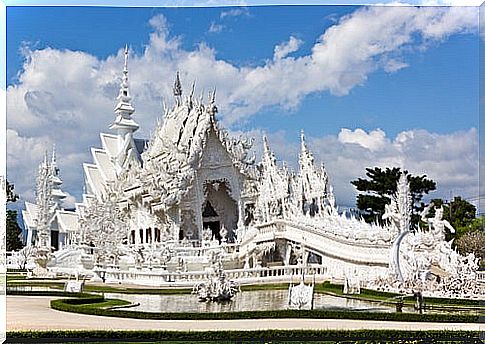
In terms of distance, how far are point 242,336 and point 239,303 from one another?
2.16 metres

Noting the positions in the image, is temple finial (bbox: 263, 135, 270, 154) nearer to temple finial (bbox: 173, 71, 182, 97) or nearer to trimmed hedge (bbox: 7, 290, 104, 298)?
temple finial (bbox: 173, 71, 182, 97)

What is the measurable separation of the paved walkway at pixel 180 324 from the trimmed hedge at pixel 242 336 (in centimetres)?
22

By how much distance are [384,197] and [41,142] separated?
619 cm

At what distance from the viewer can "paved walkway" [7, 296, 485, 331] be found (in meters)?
10.3

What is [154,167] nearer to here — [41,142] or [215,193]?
[215,193]

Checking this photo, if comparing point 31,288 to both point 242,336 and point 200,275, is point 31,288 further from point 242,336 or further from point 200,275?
point 242,336

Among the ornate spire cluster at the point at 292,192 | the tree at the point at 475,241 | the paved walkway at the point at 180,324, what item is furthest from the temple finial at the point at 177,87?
the tree at the point at 475,241

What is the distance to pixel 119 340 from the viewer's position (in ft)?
32.2

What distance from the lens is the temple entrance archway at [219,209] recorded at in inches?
667

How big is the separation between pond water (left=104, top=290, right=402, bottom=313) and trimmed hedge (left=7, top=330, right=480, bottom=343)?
1432mm

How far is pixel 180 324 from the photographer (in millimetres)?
10906

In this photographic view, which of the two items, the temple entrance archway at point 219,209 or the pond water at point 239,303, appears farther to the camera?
the temple entrance archway at point 219,209

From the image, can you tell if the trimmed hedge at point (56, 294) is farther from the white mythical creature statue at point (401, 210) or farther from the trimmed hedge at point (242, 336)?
the white mythical creature statue at point (401, 210)

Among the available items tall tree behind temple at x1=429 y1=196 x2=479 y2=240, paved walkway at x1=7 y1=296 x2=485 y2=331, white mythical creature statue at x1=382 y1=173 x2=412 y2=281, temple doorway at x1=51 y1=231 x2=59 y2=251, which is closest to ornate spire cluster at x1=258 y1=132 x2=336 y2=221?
white mythical creature statue at x1=382 y1=173 x2=412 y2=281
